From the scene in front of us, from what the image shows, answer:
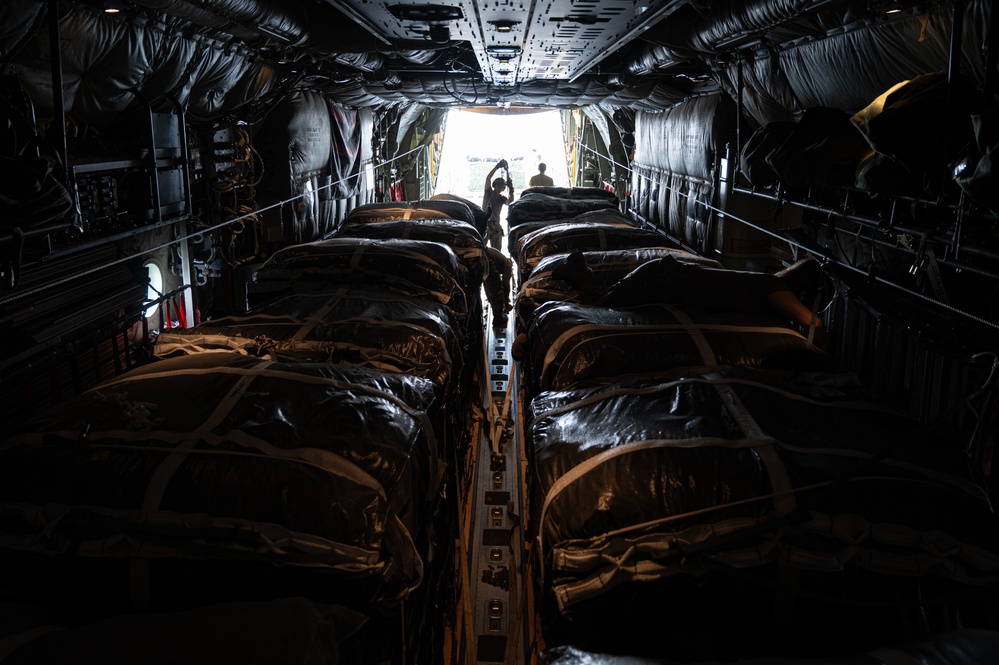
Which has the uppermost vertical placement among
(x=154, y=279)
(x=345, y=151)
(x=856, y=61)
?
(x=856, y=61)

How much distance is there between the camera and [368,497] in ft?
6.95

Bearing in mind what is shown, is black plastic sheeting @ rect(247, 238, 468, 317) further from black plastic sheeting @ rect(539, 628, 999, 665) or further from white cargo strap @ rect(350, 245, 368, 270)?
black plastic sheeting @ rect(539, 628, 999, 665)

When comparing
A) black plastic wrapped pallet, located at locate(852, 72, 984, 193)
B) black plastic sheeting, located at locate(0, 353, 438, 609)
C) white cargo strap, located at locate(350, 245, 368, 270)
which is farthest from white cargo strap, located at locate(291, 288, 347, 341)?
black plastic wrapped pallet, located at locate(852, 72, 984, 193)

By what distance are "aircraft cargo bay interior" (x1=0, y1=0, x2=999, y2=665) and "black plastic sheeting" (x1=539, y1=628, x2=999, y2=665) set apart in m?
0.01

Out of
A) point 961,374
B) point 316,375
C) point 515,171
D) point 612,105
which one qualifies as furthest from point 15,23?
point 515,171

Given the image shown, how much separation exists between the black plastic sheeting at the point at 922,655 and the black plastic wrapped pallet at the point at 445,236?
511 centimetres

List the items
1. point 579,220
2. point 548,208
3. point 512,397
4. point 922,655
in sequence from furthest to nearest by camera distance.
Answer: point 548,208 < point 579,220 < point 512,397 < point 922,655

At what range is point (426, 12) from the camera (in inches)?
188

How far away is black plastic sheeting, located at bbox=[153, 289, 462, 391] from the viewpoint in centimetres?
354

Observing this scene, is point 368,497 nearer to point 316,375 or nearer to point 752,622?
point 316,375

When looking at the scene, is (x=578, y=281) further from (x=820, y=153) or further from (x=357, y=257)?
(x=357, y=257)

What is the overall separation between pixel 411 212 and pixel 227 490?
6.84 m

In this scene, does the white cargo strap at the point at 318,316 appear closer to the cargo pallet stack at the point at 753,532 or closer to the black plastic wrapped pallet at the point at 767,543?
the cargo pallet stack at the point at 753,532

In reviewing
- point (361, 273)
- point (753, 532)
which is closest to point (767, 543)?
point (753, 532)
